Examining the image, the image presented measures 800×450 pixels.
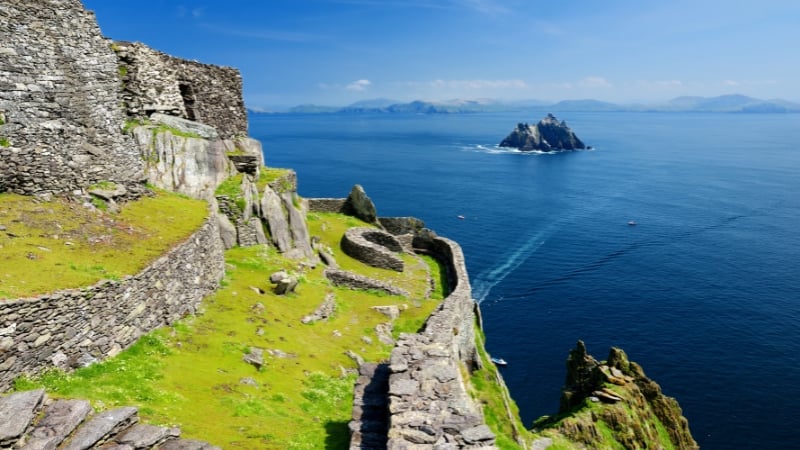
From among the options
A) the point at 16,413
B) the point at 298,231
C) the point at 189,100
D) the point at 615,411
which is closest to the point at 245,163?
the point at 189,100

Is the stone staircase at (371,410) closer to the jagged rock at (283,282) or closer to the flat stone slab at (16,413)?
the flat stone slab at (16,413)

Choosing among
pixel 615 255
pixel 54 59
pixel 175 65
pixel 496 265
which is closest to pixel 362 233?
pixel 175 65

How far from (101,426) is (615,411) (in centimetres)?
3693

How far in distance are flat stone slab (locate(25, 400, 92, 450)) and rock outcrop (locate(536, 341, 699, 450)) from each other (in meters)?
31.0

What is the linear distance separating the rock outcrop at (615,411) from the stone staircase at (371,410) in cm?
2351

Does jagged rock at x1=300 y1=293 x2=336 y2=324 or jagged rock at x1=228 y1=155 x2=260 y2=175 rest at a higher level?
jagged rock at x1=228 y1=155 x2=260 y2=175

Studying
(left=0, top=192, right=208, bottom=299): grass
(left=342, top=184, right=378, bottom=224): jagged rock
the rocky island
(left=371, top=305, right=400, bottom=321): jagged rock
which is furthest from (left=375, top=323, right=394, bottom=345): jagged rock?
(left=342, top=184, right=378, bottom=224): jagged rock

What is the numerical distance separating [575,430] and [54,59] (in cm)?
3708

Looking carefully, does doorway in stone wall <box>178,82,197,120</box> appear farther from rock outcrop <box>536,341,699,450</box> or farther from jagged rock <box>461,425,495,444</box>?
rock outcrop <box>536,341,699,450</box>

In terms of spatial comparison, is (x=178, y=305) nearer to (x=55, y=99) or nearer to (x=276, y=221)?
(x=55, y=99)

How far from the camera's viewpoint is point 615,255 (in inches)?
3511

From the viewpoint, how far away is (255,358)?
61.3ft

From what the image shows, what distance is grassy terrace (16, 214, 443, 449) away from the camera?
45.0ft

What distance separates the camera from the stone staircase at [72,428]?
1029cm
